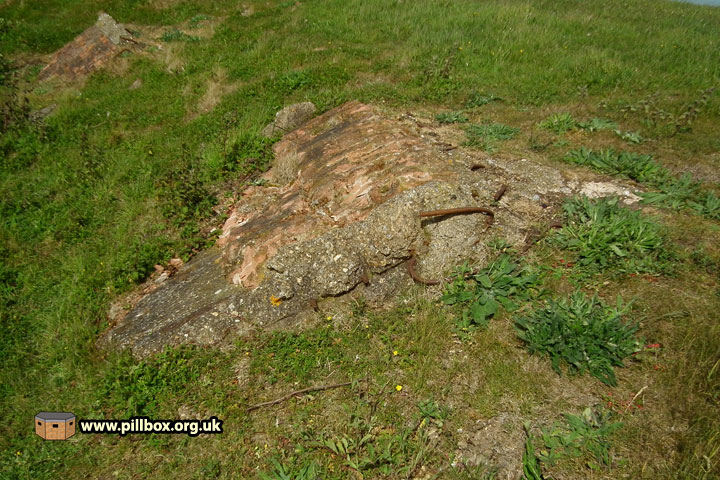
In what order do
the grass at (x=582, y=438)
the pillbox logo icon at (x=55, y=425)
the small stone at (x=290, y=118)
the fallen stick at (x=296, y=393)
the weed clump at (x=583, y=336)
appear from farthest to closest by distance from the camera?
the small stone at (x=290, y=118)
the pillbox logo icon at (x=55, y=425)
the fallen stick at (x=296, y=393)
the weed clump at (x=583, y=336)
the grass at (x=582, y=438)

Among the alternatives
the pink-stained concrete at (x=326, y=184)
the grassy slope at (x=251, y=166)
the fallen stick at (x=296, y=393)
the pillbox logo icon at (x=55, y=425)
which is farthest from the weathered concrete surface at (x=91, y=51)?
the fallen stick at (x=296, y=393)

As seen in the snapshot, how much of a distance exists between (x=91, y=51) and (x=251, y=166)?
30.4ft

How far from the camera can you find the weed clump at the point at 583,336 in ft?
10.8

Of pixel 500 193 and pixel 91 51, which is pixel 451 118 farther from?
pixel 91 51

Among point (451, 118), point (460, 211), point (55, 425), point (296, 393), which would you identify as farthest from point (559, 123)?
point (55, 425)

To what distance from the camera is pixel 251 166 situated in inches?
278

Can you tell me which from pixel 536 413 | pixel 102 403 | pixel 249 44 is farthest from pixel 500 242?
pixel 249 44

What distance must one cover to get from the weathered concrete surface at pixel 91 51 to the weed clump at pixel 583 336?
13969 millimetres

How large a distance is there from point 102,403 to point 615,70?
1077 cm

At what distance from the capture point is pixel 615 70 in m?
8.32

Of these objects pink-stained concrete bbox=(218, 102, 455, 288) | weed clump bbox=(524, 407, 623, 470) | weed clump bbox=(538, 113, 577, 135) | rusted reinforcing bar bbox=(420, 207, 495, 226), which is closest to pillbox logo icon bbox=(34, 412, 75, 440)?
pink-stained concrete bbox=(218, 102, 455, 288)

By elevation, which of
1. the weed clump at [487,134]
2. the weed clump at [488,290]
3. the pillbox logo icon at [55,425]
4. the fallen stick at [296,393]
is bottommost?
the pillbox logo icon at [55,425]

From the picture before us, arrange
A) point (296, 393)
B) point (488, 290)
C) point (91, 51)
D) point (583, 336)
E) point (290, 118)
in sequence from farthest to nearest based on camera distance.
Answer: point (91, 51)
point (290, 118)
point (488, 290)
point (296, 393)
point (583, 336)

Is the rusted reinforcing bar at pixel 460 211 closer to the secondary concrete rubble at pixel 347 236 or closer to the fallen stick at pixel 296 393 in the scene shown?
the secondary concrete rubble at pixel 347 236
